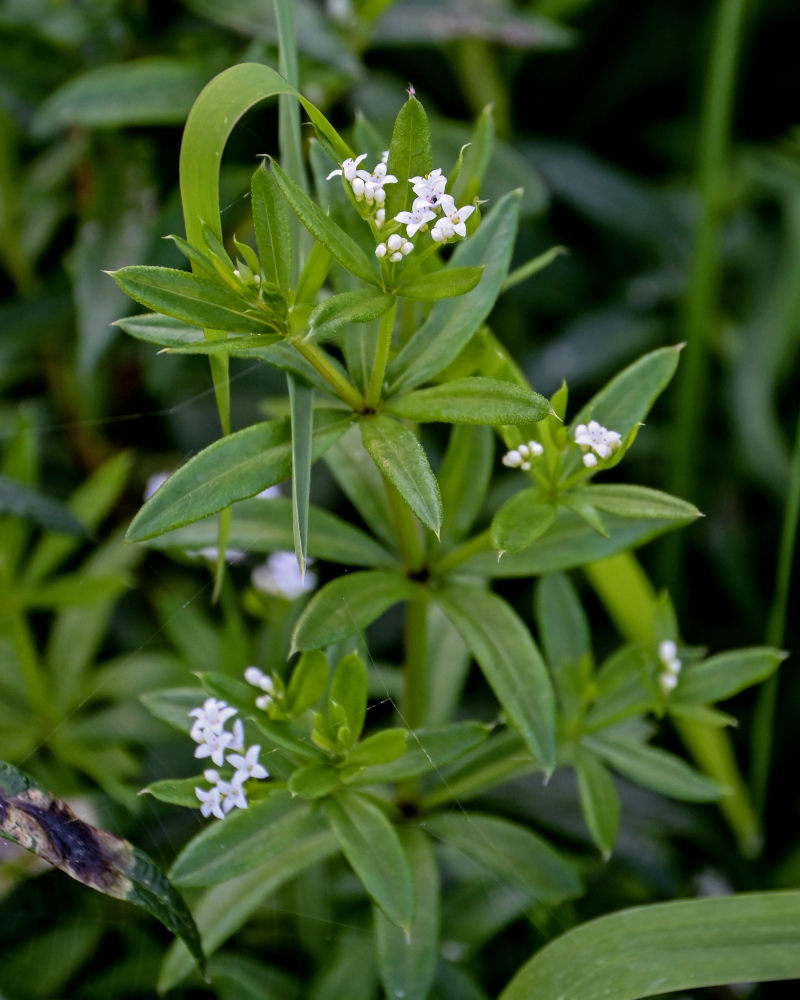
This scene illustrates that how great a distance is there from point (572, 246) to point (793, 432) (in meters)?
0.73

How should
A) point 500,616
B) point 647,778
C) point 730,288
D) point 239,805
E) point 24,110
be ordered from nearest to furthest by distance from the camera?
point 239,805, point 500,616, point 647,778, point 24,110, point 730,288

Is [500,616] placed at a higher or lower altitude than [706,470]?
higher

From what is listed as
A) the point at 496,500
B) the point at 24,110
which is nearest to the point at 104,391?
the point at 24,110

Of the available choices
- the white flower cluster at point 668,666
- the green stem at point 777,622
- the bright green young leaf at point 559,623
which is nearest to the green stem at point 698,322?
the green stem at point 777,622

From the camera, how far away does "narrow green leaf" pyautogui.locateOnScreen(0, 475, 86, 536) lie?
150 centimetres

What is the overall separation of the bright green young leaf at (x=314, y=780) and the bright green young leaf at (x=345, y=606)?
0.14 m

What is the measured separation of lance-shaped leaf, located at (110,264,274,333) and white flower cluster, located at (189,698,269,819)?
0.43 m

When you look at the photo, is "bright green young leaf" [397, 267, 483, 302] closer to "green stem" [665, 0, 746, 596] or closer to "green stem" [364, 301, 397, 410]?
"green stem" [364, 301, 397, 410]

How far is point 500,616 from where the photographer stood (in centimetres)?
117

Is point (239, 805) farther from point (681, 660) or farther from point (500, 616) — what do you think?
point (681, 660)

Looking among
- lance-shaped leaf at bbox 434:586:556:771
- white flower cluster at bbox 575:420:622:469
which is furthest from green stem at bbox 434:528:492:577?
white flower cluster at bbox 575:420:622:469

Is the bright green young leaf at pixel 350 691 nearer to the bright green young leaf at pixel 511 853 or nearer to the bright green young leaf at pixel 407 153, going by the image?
the bright green young leaf at pixel 511 853

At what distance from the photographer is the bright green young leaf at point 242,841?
3.51ft

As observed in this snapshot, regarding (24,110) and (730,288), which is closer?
(24,110)
